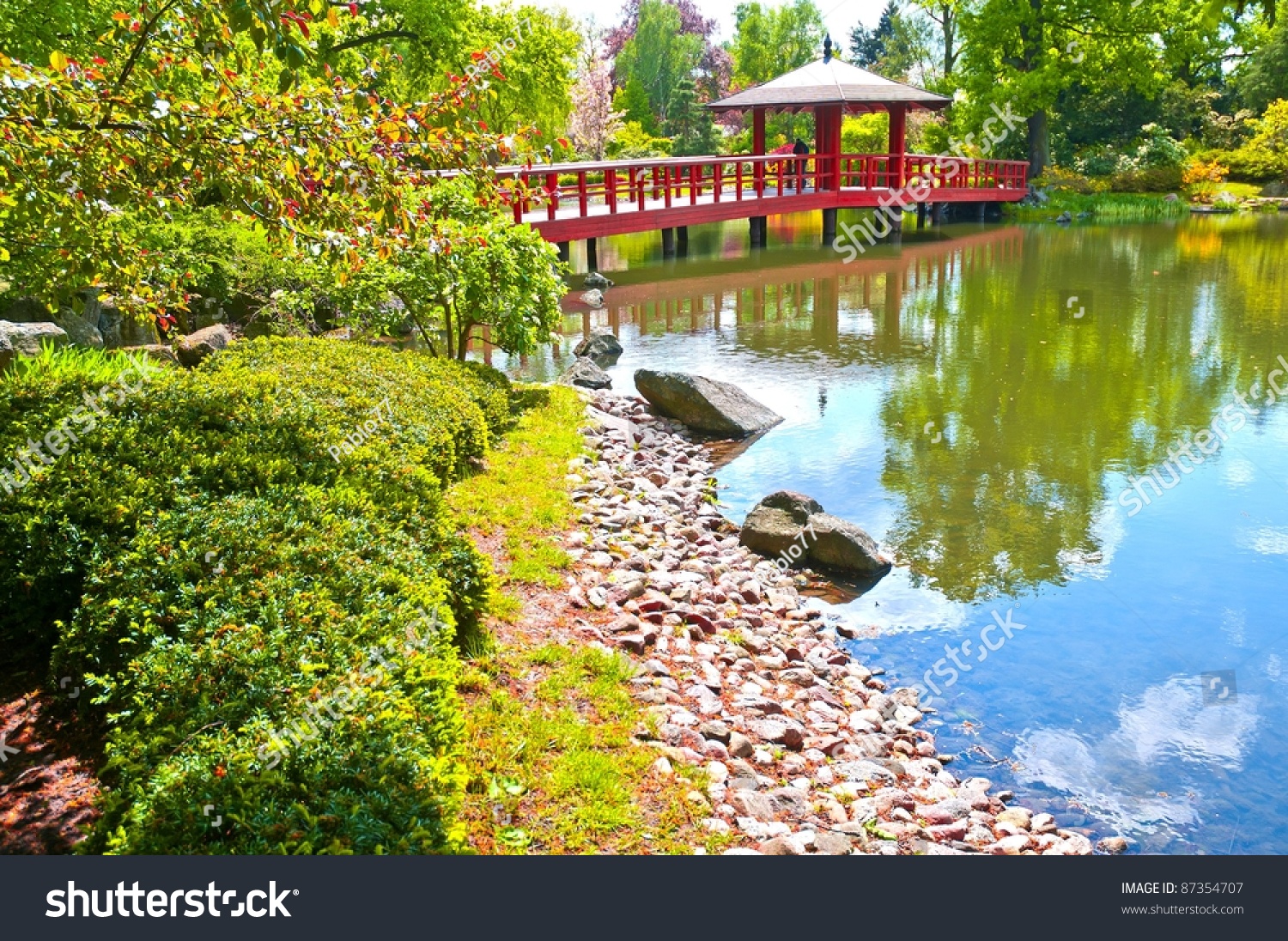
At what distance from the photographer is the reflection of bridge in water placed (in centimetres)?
1705

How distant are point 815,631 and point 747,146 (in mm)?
40276

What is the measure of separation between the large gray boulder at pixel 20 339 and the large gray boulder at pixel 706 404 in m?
5.58

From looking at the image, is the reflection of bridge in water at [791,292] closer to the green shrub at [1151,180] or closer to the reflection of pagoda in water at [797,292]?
the reflection of pagoda in water at [797,292]

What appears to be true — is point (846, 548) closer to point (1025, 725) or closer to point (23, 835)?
point (1025, 725)

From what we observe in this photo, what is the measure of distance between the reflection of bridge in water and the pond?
0.10 metres

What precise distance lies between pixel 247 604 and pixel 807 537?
462cm

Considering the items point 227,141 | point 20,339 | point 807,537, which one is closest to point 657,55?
point 20,339

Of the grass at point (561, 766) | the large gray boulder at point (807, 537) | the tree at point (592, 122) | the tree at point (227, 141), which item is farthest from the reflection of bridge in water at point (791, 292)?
the tree at point (592, 122)

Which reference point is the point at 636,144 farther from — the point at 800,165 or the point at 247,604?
the point at 247,604

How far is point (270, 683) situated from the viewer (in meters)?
3.47

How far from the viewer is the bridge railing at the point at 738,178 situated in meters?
20.8

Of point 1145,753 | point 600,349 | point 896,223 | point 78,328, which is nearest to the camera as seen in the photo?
→ point 1145,753

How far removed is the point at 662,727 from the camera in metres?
4.67

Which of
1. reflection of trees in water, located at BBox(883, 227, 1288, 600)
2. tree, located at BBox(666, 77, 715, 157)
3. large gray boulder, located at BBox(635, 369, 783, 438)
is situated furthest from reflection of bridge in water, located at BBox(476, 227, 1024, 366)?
tree, located at BBox(666, 77, 715, 157)
